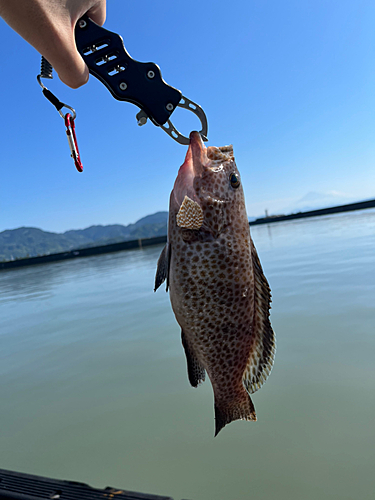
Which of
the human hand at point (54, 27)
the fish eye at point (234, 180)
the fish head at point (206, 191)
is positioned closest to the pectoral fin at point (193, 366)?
the fish head at point (206, 191)

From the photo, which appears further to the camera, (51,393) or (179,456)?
(51,393)

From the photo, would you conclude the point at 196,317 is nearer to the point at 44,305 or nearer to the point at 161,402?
the point at 161,402

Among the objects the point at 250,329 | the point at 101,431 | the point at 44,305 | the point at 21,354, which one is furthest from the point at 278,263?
the point at 250,329

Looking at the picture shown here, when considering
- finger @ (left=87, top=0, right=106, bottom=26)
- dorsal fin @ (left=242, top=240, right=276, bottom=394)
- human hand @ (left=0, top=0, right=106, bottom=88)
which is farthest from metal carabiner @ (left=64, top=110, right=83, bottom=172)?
dorsal fin @ (left=242, top=240, right=276, bottom=394)

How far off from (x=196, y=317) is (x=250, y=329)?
398 mm

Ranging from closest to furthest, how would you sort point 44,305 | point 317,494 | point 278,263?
point 317,494, point 44,305, point 278,263

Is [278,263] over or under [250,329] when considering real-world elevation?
under

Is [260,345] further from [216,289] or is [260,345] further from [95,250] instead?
[95,250]

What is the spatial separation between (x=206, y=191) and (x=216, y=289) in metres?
0.63

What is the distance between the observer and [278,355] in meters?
5.93

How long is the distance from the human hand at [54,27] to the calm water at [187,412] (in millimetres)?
3466

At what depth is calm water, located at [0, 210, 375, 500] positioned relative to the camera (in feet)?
11.1

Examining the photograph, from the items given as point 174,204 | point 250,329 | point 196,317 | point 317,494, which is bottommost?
point 317,494

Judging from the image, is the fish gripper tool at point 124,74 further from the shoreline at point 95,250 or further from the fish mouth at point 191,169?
the shoreline at point 95,250
